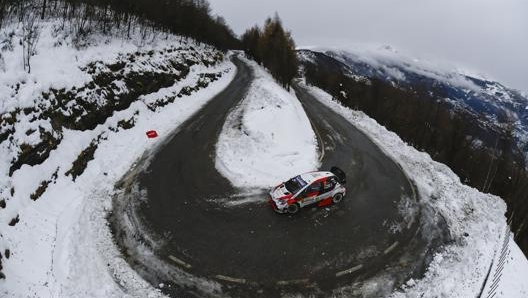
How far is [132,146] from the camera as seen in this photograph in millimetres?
22750

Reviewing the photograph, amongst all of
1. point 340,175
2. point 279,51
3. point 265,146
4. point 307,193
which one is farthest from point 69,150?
point 279,51

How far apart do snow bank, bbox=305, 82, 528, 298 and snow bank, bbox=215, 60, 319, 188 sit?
6.95 metres

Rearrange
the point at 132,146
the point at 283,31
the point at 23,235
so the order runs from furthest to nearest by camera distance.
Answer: the point at 283,31, the point at 132,146, the point at 23,235

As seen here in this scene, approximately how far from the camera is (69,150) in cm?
1878

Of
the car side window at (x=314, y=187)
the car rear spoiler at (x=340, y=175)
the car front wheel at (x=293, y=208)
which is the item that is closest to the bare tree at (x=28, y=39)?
the car front wheel at (x=293, y=208)

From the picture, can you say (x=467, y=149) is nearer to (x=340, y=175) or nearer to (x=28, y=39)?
(x=340, y=175)

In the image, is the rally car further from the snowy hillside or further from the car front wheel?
the snowy hillside

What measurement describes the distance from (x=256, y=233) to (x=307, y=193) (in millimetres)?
3269

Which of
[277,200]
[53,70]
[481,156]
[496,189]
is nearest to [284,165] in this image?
[277,200]

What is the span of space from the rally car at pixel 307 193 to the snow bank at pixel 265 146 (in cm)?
237

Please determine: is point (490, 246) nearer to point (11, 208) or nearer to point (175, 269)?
point (175, 269)

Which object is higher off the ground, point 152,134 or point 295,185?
point 295,185

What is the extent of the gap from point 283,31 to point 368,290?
4891 centimetres

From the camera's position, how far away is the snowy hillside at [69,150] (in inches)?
474
